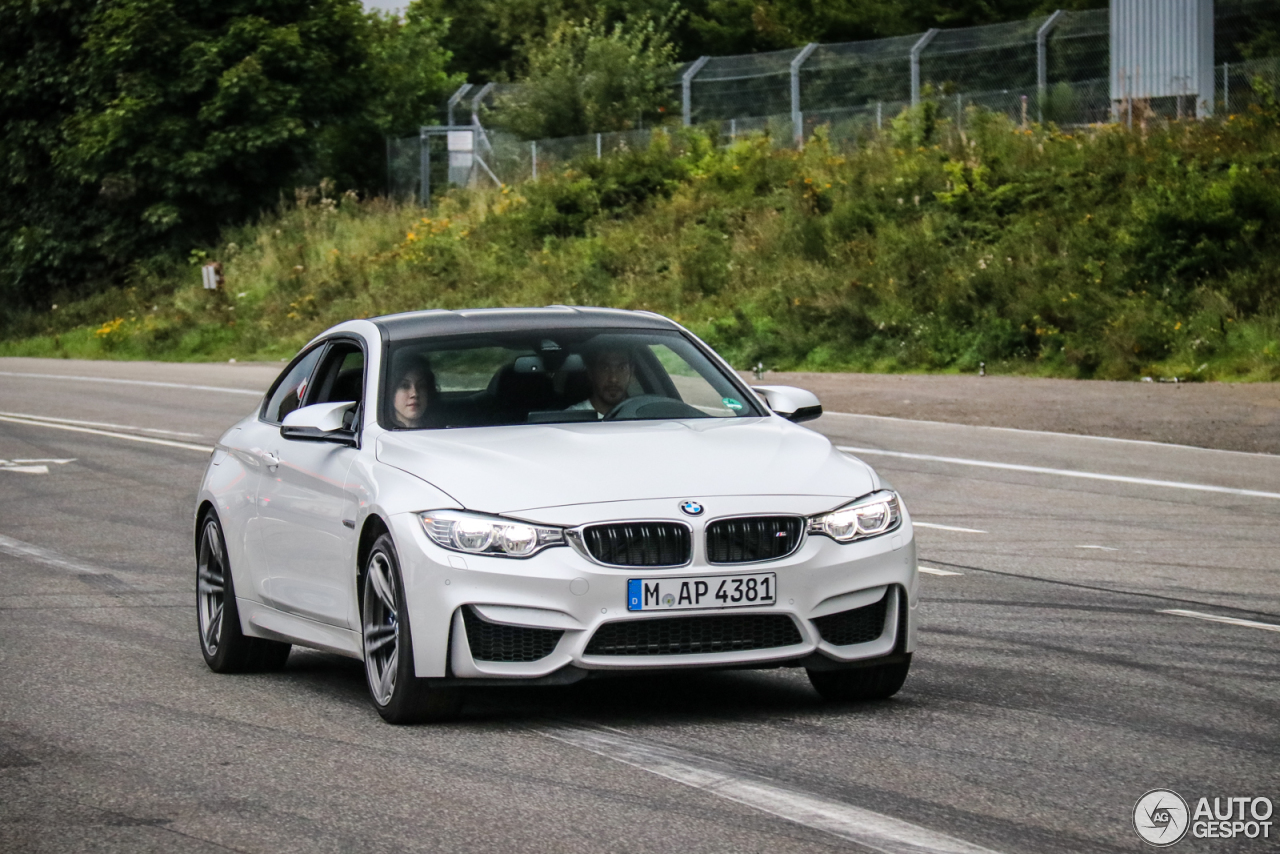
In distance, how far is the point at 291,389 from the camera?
8750 millimetres

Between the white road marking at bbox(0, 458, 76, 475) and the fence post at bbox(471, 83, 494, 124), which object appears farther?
the fence post at bbox(471, 83, 494, 124)

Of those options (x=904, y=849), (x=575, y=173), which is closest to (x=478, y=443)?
(x=904, y=849)

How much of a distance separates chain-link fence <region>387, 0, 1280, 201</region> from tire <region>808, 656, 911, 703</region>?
78.3ft

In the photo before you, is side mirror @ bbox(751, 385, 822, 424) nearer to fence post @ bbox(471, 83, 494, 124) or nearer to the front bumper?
the front bumper

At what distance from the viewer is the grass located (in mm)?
24344

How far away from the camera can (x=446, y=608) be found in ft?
21.1

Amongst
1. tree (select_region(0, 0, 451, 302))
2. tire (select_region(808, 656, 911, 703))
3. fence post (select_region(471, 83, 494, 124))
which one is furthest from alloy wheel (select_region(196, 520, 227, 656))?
fence post (select_region(471, 83, 494, 124))

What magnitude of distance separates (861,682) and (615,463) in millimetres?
1186

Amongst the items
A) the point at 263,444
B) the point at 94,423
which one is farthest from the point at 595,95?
the point at 263,444

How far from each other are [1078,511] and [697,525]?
25.6 feet

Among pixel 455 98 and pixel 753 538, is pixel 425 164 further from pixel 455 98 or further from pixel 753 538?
pixel 753 538

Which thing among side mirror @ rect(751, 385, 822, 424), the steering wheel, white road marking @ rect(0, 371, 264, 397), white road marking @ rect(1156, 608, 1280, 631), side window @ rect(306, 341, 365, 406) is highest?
side window @ rect(306, 341, 365, 406)

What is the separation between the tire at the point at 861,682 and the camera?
22.7 feet

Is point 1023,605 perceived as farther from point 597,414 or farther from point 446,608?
point 446,608
